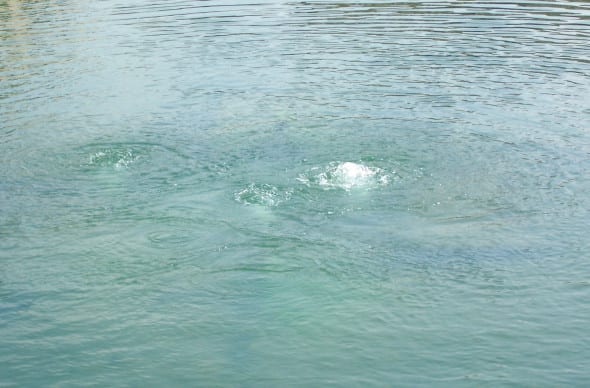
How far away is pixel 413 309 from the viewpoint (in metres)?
15.7

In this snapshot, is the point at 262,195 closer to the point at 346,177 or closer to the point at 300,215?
the point at 300,215

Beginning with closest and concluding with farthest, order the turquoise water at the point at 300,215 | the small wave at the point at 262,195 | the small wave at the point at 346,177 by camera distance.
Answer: the turquoise water at the point at 300,215 → the small wave at the point at 262,195 → the small wave at the point at 346,177

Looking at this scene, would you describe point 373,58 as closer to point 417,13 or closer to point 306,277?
point 417,13

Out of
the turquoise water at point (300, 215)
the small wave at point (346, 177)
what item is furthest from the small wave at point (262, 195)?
the small wave at point (346, 177)

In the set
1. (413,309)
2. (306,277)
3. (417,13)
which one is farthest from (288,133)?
(417,13)

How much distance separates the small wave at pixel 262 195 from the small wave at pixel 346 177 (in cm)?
84

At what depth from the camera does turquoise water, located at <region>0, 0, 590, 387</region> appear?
1460cm

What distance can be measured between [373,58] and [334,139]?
9.18m

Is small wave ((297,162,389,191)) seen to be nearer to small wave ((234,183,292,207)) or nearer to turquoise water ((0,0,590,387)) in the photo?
turquoise water ((0,0,590,387))

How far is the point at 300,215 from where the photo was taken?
19.2 m

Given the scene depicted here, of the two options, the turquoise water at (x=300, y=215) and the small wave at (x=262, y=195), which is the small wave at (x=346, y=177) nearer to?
the turquoise water at (x=300, y=215)

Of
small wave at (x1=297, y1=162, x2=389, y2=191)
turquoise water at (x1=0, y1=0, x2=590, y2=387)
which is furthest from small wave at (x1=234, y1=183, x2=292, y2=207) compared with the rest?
small wave at (x1=297, y1=162, x2=389, y2=191)

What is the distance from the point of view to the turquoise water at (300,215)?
1460 cm

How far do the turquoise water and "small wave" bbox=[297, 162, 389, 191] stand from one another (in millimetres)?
60
